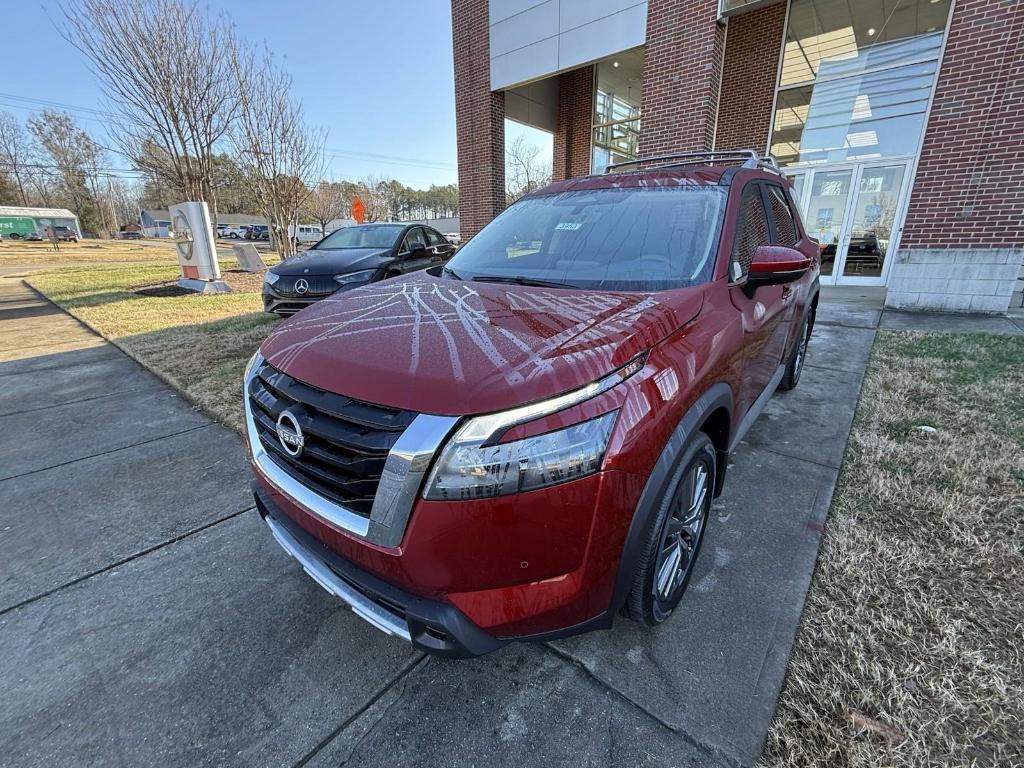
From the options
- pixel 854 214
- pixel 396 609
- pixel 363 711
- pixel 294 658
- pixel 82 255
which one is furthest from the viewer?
pixel 82 255

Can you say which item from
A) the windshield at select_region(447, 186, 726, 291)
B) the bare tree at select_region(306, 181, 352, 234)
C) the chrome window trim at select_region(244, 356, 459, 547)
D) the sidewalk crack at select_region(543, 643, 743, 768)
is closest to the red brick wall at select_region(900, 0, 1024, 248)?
the windshield at select_region(447, 186, 726, 291)

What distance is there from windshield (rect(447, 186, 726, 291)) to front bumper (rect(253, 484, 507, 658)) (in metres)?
1.41

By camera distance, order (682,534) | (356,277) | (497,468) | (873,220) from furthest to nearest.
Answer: (873,220) < (356,277) < (682,534) < (497,468)

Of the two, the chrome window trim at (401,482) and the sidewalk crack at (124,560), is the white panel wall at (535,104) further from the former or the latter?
the chrome window trim at (401,482)

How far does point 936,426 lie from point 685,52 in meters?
7.70

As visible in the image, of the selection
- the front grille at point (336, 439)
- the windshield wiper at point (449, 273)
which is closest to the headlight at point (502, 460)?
the front grille at point (336, 439)

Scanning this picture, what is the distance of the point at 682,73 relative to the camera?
27.2 ft

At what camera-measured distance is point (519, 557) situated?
4.20ft

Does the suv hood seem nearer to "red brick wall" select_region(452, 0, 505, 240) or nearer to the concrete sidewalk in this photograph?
the concrete sidewalk

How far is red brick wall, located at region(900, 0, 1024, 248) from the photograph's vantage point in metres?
6.37

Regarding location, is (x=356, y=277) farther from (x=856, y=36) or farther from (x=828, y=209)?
(x=856, y=36)

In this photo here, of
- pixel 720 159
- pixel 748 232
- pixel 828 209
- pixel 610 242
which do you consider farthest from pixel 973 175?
pixel 610 242

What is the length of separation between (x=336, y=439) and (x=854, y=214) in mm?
11784

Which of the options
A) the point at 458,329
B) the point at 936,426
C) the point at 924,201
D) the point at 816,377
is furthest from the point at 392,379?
the point at 924,201
